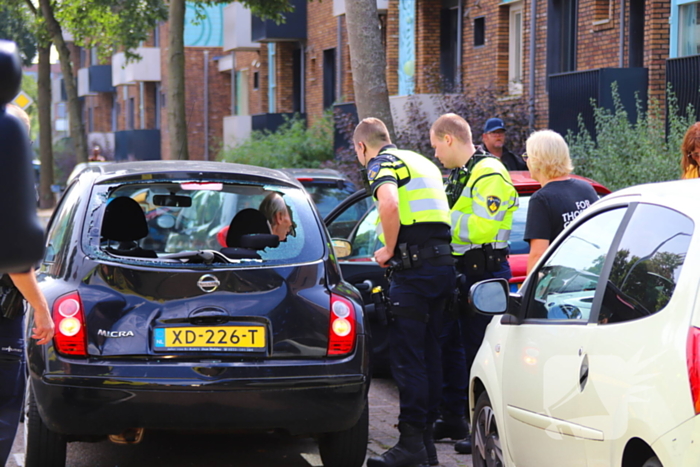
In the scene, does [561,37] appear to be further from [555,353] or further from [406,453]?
[555,353]

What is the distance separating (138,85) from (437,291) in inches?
1819

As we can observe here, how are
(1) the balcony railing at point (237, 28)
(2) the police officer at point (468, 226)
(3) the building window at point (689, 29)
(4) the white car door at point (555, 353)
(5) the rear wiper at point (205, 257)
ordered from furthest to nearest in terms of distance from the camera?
1. (1) the balcony railing at point (237, 28)
2. (3) the building window at point (689, 29)
3. (2) the police officer at point (468, 226)
4. (5) the rear wiper at point (205, 257)
5. (4) the white car door at point (555, 353)

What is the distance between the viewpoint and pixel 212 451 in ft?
20.7

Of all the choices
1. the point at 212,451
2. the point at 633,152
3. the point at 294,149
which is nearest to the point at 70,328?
the point at 212,451

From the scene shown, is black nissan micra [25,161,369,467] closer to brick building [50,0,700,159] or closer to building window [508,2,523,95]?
brick building [50,0,700,159]

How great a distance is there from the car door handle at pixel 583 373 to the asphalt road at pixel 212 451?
246 cm

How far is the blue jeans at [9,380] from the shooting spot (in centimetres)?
438

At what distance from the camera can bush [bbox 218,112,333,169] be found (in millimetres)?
25422

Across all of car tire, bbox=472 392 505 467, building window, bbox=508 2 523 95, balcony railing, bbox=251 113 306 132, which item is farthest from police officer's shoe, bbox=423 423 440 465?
balcony railing, bbox=251 113 306 132

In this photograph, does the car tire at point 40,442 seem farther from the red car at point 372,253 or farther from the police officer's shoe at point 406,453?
the red car at point 372,253

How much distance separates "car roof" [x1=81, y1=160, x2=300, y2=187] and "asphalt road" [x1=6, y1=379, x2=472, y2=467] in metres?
1.54

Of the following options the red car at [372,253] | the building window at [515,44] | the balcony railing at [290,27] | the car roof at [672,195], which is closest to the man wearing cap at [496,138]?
the red car at [372,253]

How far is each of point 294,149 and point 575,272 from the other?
21.9 m

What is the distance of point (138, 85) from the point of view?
50.5 metres
